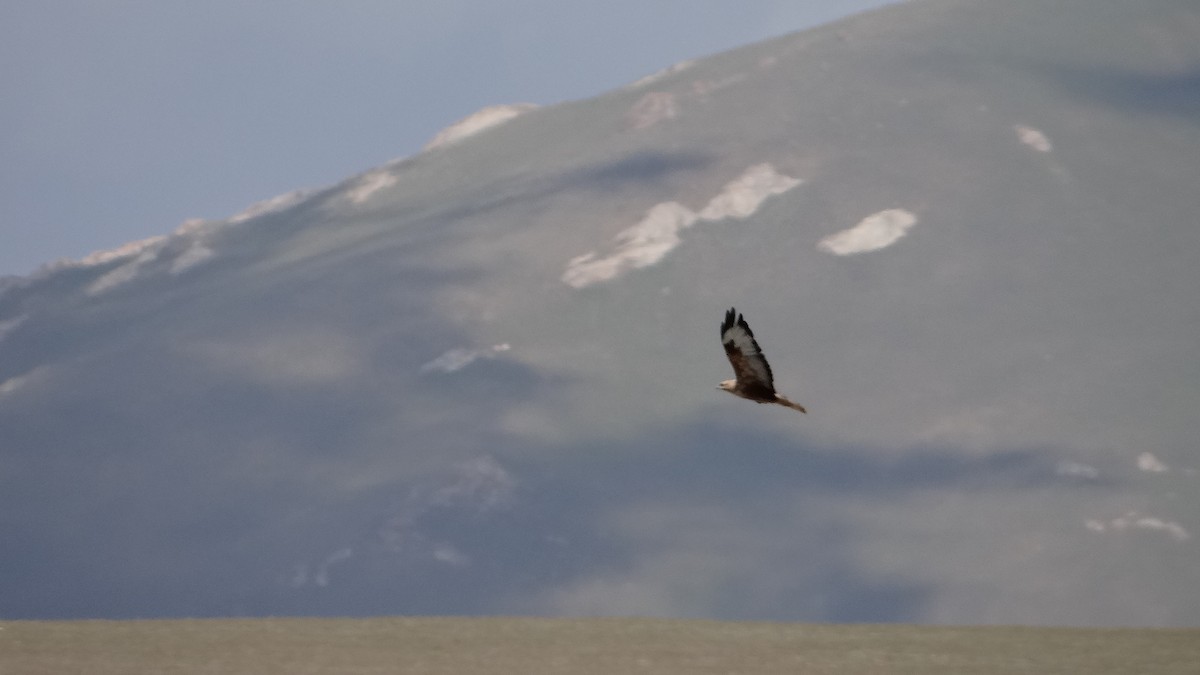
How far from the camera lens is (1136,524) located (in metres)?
169

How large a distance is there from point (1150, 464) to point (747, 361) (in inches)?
6037

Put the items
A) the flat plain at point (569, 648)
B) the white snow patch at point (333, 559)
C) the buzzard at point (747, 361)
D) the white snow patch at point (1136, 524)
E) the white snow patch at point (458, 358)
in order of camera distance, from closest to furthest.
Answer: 1. the buzzard at point (747, 361)
2. the flat plain at point (569, 648)
3. the white snow patch at point (1136, 524)
4. the white snow patch at point (333, 559)
5. the white snow patch at point (458, 358)

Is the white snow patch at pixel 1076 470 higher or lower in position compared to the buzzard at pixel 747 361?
higher

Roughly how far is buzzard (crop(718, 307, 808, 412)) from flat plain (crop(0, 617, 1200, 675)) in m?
8.62

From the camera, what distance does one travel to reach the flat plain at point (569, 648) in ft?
113

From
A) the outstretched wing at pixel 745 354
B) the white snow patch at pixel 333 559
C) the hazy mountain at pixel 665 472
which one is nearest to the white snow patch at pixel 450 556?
the hazy mountain at pixel 665 472

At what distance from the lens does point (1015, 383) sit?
609 feet

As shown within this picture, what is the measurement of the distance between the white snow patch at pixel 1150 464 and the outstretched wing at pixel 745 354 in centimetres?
15163

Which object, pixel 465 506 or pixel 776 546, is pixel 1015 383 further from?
pixel 465 506

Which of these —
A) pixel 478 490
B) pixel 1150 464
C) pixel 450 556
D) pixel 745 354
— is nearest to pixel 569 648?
pixel 745 354

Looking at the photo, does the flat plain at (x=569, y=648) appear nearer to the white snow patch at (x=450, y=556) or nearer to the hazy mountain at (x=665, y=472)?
the hazy mountain at (x=665, y=472)

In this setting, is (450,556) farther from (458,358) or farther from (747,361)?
(747,361)

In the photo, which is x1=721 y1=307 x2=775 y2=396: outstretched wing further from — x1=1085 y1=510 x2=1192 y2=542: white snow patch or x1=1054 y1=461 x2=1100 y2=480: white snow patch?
x1=1054 y1=461 x2=1100 y2=480: white snow patch

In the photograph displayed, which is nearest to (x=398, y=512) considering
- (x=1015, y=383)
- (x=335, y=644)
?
(x=1015, y=383)
